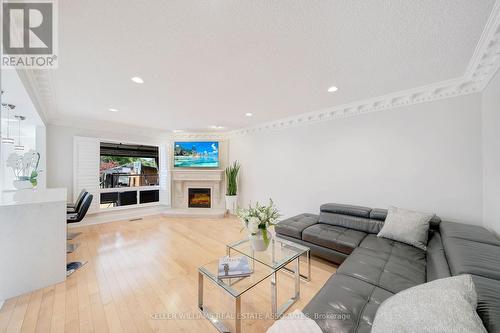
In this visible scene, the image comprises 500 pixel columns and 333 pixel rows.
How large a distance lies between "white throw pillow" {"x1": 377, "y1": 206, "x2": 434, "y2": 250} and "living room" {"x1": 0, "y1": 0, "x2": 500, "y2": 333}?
21mm

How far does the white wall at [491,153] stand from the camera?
6.21ft

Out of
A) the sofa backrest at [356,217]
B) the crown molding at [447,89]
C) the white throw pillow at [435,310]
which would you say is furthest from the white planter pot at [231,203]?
the white throw pillow at [435,310]

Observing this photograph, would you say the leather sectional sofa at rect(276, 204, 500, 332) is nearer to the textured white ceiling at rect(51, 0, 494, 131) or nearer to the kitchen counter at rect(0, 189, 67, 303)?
the textured white ceiling at rect(51, 0, 494, 131)

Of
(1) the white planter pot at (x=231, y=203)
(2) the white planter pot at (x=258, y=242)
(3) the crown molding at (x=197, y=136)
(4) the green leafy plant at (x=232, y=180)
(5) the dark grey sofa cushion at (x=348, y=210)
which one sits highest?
(3) the crown molding at (x=197, y=136)

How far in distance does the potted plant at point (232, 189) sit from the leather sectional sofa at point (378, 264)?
8.53ft

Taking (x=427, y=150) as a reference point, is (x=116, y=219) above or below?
below

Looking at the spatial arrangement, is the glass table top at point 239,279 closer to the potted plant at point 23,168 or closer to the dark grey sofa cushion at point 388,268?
the dark grey sofa cushion at point 388,268

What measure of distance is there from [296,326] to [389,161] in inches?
115

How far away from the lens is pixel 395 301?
3.07ft

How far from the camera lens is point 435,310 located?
772 millimetres

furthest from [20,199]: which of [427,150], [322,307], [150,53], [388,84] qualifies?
[427,150]

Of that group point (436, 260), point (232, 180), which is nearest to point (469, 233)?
point (436, 260)

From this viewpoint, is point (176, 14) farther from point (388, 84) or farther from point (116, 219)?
point (116, 219)

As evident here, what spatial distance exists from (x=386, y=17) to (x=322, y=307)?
2.17m
